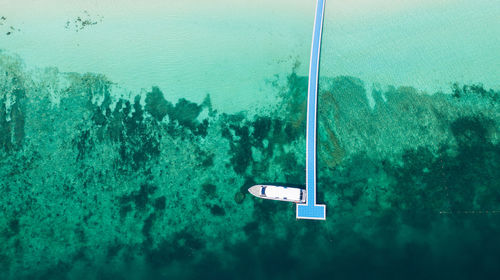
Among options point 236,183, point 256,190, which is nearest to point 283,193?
point 256,190

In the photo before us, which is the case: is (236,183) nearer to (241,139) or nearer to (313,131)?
(241,139)

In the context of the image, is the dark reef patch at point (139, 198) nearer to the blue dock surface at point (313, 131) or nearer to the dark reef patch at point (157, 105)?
the dark reef patch at point (157, 105)

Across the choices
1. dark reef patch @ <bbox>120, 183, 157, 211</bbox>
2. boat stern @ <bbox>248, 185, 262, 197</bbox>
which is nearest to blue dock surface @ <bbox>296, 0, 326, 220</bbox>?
boat stern @ <bbox>248, 185, 262, 197</bbox>

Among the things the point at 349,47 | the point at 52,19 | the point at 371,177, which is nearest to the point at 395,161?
the point at 371,177

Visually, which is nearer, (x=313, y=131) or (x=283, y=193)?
(x=283, y=193)

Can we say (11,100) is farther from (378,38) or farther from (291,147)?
(378,38)
